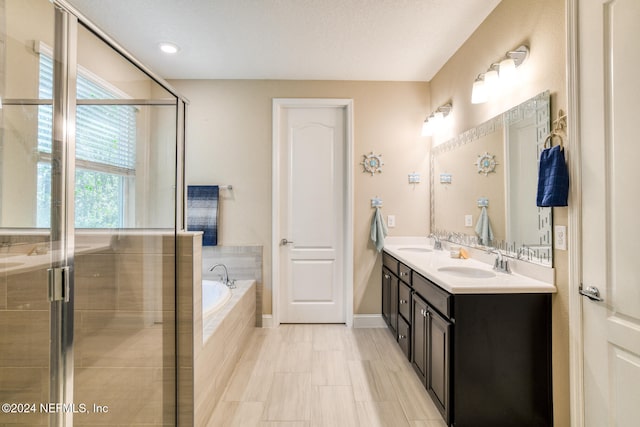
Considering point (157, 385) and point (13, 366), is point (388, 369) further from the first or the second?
point (13, 366)

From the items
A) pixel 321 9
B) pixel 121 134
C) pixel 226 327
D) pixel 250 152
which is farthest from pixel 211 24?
pixel 226 327

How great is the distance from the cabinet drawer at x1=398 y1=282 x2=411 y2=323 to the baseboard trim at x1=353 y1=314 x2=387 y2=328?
0.71 m

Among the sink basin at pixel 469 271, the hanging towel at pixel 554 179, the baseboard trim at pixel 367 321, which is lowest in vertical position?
the baseboard trim at pixel 367 321

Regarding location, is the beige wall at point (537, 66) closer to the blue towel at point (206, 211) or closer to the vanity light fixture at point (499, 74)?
the vanity light fixture at point (499, 74)

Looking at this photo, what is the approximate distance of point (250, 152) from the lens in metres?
3.14

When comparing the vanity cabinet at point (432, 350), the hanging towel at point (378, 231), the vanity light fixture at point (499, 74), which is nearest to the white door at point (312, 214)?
the hanging towel at point (378, 231)

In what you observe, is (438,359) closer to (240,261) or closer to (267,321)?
(267,321)

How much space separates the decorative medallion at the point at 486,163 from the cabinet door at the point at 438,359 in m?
1.11

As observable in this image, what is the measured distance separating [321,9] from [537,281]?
2214 mm

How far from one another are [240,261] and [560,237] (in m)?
2.69

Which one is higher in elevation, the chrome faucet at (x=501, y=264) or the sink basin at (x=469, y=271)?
the chrome faucet at (x=501, y=264)

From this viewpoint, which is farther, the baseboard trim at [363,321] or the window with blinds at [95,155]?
the baseboard trim at [363,321]

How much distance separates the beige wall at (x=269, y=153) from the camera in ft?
10.3

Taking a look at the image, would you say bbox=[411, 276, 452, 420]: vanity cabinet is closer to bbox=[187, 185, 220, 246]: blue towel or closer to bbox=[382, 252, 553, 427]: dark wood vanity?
bbox=[382, 252, 553, 427]: dark wood vanity
